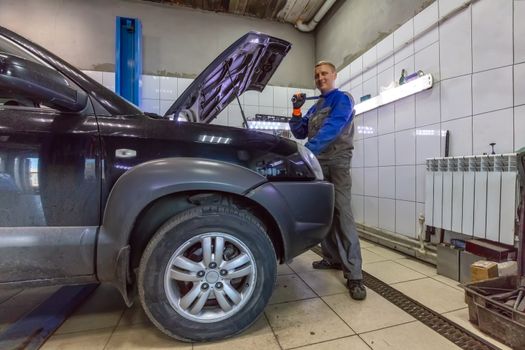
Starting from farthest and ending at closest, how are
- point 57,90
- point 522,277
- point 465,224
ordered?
point 465,224, point 522,277, point 57,90

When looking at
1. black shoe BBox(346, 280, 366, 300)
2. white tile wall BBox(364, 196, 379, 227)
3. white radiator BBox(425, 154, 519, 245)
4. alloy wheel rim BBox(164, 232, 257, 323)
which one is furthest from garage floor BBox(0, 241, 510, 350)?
white tile wall BBox(364, 196, 379, 227)

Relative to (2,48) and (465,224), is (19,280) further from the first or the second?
(465,224)

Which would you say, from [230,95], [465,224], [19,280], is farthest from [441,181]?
[19,280]

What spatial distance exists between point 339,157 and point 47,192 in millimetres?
1540

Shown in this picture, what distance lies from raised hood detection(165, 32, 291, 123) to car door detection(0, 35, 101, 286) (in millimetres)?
543

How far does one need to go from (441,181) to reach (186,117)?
195 centimetres

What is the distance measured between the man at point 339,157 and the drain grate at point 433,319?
175 millimetres

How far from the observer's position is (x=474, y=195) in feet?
5.74

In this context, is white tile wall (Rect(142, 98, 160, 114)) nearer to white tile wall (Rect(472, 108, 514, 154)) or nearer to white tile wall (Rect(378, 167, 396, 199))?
white tile wall (Rect(378, 167, 396, 199))

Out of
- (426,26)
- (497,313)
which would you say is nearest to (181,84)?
(426,26)

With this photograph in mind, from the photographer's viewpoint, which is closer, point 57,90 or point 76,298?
point 57,90

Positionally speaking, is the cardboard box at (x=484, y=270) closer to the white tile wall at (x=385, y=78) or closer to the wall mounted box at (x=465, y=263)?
the wall mounted box at (x=465, y=263)

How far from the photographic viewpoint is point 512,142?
1665 millimetres

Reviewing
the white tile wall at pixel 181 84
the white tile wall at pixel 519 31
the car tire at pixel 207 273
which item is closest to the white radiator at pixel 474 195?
the white tile wall at pixel 519 31
